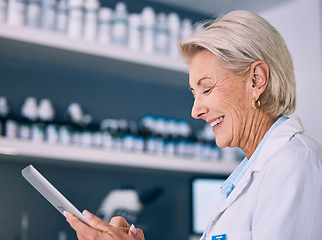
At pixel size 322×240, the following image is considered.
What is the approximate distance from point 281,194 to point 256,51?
36 cm

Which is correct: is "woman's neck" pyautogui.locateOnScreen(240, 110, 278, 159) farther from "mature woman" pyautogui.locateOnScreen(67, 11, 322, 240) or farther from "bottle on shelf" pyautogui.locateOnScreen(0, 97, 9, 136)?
"bottle on shelf" pyautogui.locateOnScreen(0, 97, 9, 136)

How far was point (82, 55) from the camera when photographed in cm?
217

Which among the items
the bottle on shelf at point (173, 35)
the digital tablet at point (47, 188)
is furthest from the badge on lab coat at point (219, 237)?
the bottle on shelf at point (173, 35)

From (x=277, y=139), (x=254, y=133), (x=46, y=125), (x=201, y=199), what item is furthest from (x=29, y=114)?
(x=277, y=139)

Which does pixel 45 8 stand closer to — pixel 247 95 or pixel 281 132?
pixel 247 95

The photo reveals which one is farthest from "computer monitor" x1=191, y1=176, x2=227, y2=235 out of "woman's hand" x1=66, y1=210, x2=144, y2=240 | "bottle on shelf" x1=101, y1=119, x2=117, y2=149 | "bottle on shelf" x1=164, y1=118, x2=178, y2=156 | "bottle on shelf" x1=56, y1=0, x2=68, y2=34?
"woman's hand" x1=66, y1=210, x2=144, y2=240

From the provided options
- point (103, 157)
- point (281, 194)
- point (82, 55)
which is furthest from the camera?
point (82, 55)

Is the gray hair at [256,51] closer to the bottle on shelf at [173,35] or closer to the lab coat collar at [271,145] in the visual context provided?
the lab coat collar at [271,145]

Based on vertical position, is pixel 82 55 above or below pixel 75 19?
below

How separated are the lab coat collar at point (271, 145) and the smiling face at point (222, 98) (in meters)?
0.11

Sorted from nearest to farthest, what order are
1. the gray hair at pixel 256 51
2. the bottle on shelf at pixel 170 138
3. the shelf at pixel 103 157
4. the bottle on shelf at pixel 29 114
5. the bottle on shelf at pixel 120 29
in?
1. the gray hair at pixel 256 51
2. the shelf at pixel 103 157
3. the bottle on shelf at pixel 29 114
4. the bottle on shelf at pixel 120 29
5. the bottle on shelf at pixel 170 138

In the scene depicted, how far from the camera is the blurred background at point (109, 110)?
204 centimetres

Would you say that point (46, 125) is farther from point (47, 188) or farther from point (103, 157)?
point (47, 188)

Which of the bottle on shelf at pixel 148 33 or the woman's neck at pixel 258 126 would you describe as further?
the bottle on shelf at pixel 148 33
